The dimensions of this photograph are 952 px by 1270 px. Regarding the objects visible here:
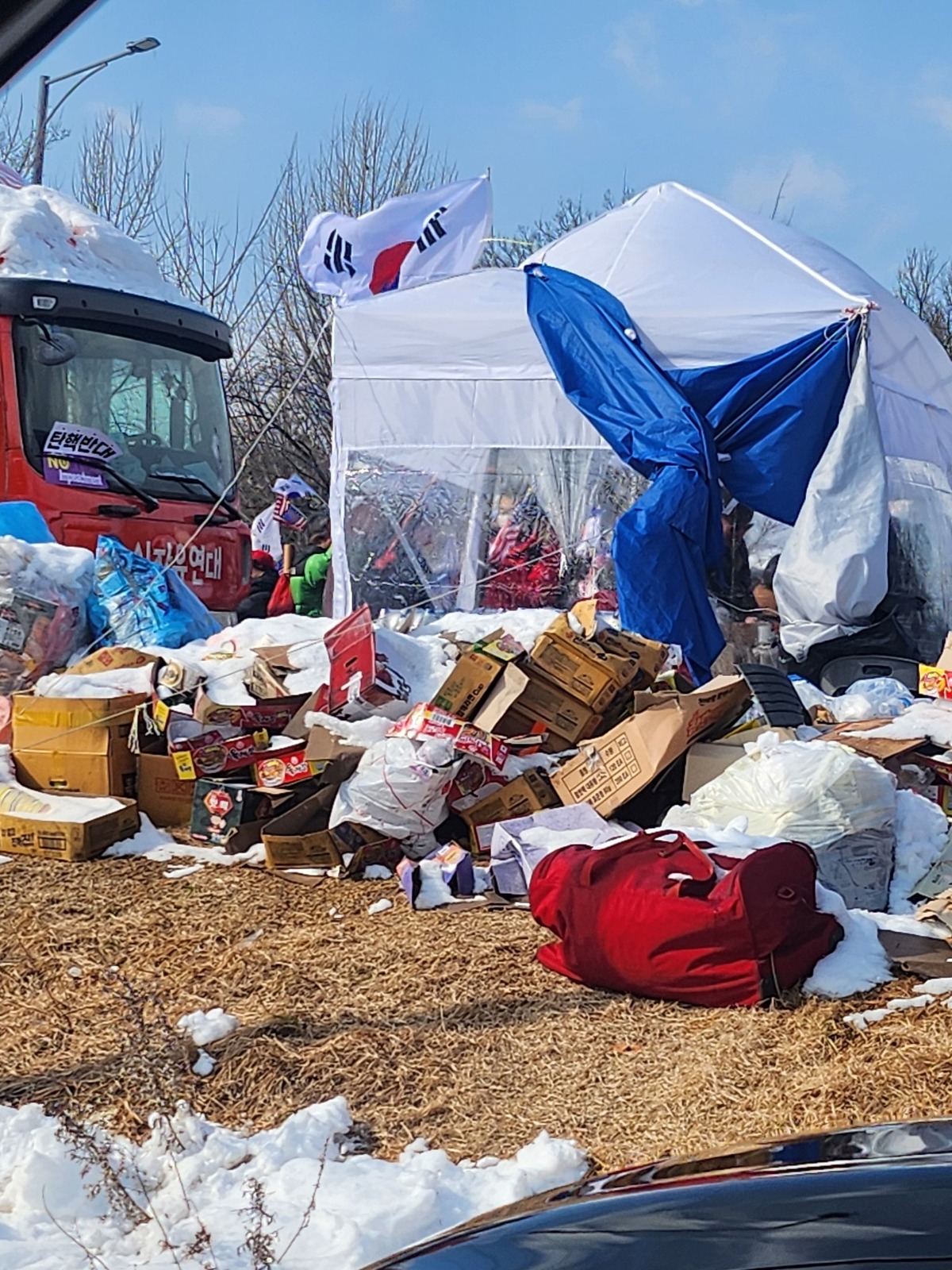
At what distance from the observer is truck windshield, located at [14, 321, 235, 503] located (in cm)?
941

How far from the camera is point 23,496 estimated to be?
30.6ft

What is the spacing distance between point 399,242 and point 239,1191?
1141 centimetres

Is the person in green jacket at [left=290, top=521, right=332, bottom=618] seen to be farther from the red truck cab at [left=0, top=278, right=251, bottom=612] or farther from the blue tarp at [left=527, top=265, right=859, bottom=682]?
the blue tarp at [left=527, top=265, right=859, bottom=682]

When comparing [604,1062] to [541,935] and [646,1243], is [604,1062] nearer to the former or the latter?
[541,935]

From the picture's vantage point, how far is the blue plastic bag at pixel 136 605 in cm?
852

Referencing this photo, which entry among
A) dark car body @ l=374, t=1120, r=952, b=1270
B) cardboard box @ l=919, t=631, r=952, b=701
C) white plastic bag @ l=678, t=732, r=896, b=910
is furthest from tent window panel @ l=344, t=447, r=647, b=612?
dark car body @ l=374, t=1120, r=952, b=1270

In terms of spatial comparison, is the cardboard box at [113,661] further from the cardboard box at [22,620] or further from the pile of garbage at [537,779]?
the cardboard box at [22,620]

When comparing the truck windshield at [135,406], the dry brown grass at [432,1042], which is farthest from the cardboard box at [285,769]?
the truck windshield at [135,406]

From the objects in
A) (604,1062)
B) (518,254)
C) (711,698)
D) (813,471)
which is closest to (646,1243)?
(604,1062)

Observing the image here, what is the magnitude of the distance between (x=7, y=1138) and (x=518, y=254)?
27.3 metres

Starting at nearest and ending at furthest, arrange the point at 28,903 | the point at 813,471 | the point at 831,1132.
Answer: the point at 831,1132
the point at 28,903
the point at 813,471

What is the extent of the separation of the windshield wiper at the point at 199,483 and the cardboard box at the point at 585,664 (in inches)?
151

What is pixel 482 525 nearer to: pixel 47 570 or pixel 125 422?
pixel 125 422

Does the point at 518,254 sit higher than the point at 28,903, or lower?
higher
